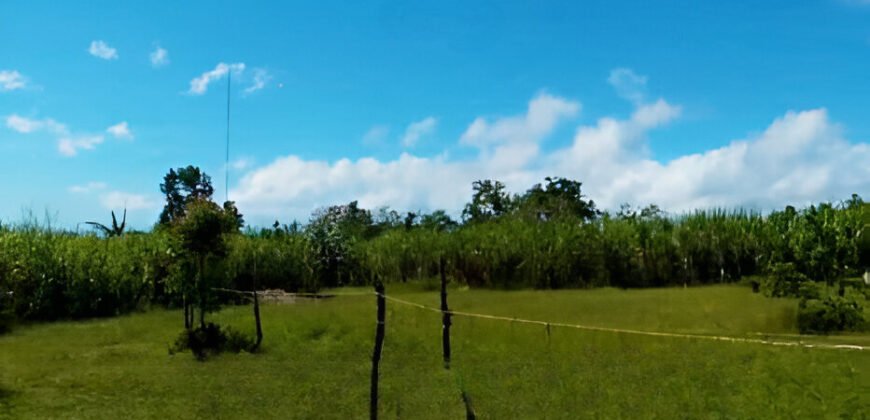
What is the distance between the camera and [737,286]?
12.2m

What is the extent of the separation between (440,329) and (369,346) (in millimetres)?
992

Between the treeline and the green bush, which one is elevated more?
the treeline

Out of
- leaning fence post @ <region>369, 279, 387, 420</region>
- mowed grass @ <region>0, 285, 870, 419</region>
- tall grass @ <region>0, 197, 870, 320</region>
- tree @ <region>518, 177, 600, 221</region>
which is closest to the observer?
mowed grass @ <region>0, 285, 870, 419</region>

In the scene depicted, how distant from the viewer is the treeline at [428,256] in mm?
10716

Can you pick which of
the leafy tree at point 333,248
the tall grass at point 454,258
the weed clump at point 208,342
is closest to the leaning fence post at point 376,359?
the weed clump at point 208,342

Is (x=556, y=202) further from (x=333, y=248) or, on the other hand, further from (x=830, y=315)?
(x=830, y=315)

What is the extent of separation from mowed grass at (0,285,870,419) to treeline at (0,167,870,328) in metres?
0.98

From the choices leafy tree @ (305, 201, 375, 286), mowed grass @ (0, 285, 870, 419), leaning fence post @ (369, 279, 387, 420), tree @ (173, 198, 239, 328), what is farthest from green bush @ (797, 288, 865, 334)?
leafy tree @ (305, 201, 375, 286)

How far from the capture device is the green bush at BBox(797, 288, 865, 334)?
29.0 ft

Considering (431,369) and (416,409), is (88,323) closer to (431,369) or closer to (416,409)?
(431,369)

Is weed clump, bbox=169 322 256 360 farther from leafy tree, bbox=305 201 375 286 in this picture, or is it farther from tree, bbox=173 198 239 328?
leafy tree, bbox=305 201 375 286

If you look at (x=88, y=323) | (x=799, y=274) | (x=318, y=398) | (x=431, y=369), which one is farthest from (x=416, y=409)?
(x=88, y=323)

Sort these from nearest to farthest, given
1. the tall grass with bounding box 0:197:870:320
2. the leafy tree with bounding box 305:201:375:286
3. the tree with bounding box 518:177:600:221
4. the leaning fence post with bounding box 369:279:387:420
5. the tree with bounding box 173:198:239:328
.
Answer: the leaning fence post with bounding box 369:279:387:420 < the tree with bounding box 173:198:239:328 < the tall grass with bounding box 0:197:870:320 < the leafy tree with bounding box 305:201:375:286 < the tree with bounding box 518:177:600:221

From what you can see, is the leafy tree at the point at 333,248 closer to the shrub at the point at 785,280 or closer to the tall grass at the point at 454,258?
the tall grass at the point at 454,258
